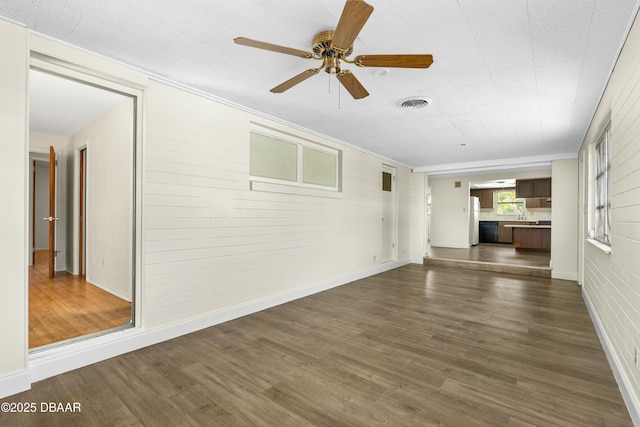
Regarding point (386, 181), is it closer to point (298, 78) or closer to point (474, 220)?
point (298, 78)

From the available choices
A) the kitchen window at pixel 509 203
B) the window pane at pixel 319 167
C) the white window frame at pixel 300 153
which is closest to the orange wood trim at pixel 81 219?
the white window frame at pixel 300 153

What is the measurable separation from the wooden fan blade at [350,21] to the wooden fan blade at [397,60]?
0.18 meters

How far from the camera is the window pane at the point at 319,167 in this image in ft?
15.6

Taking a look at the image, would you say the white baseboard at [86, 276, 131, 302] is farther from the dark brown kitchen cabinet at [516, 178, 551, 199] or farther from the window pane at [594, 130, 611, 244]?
the dark brown kitchen cabinet at [516, 178, 551, 199]

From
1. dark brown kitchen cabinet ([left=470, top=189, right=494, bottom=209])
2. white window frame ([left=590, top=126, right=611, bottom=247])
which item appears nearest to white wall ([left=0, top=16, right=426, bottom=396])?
white window frame ([left=590, top=126, right=611, bottom=247])

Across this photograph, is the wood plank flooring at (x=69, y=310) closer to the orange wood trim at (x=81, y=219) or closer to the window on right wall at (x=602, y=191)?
the orange wood trim at (x=81, y=219)

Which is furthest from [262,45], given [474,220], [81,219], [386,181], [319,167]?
[474,220]

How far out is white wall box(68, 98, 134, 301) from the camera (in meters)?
3.92

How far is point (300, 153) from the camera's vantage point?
4633 millimetres

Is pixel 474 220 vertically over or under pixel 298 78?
under

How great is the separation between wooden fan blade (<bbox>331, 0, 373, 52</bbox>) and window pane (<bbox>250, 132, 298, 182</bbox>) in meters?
2.18

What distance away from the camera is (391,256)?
7211 millimetres

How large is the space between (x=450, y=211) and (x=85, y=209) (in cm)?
949

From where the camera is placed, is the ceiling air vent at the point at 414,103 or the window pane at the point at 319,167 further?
the window pane at the point at 319,167
